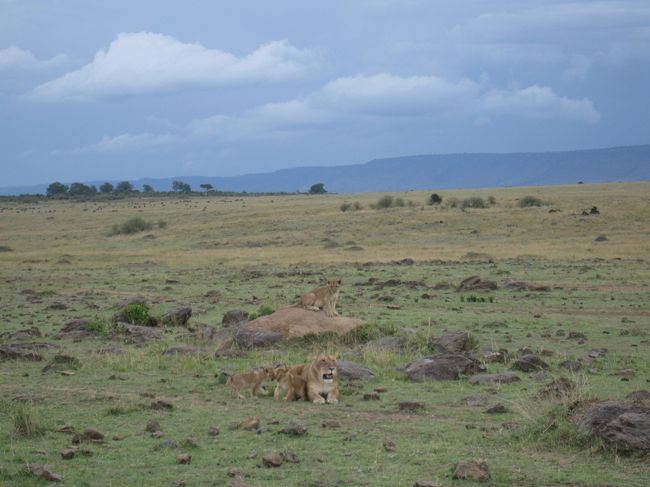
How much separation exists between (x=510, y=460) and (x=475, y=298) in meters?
18.4

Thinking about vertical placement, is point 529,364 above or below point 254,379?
below

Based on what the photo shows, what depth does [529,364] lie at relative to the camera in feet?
50.6

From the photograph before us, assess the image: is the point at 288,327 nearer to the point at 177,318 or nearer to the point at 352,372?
the point at 352,372

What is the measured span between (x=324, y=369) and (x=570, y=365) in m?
5.12

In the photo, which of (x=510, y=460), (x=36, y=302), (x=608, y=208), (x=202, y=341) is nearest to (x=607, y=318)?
(x=202, y=341)

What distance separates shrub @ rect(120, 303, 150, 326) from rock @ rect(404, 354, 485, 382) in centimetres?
964

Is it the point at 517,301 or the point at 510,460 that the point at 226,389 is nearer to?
the point at 510,460

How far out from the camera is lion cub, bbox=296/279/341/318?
64.5 ft

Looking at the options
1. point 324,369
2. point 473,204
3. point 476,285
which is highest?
point 473,204

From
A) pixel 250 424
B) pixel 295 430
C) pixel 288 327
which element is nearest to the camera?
pixel 295 430

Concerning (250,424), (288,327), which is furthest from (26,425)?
(288,327)

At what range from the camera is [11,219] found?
3541 inches

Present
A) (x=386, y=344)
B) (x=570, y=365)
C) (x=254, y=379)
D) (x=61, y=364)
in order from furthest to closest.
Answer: (x=386, y=344) → (x=61, y=364) → (x=570, y=365) → (x=254, y=379)

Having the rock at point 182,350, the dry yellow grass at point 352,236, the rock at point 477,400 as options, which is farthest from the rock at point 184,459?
the dry yellow grass at point 352,236
